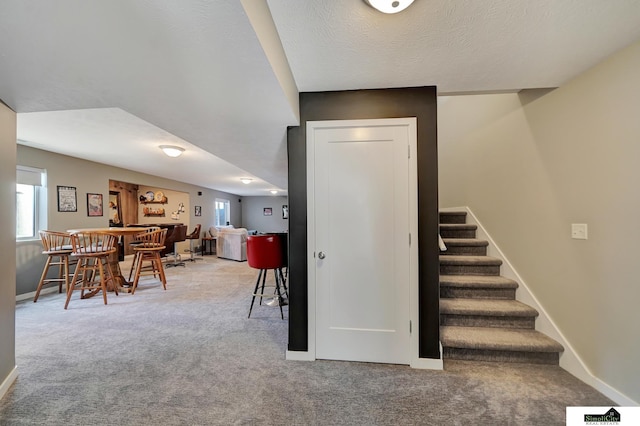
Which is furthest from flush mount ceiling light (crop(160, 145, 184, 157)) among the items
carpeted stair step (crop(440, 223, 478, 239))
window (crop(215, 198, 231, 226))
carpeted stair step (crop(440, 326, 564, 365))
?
window (crop(215, 198, 231, 226))

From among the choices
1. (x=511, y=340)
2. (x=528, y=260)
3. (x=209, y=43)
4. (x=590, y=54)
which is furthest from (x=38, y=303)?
(x=590, y=54)

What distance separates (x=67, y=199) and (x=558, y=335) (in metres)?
7.15

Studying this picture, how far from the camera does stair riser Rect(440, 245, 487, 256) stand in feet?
9.91

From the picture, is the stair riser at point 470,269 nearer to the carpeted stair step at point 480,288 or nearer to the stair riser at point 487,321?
the carpeted stair step at point 480,288

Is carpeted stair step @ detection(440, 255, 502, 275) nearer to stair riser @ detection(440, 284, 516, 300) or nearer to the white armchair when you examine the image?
stair riser @ detection(440, 284, 516, 300)

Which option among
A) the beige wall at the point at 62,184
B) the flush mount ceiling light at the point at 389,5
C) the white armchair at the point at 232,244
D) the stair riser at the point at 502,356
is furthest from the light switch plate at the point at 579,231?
the white armchair at the point at 232,244

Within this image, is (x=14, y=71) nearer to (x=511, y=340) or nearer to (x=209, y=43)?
(x=209, y=43)

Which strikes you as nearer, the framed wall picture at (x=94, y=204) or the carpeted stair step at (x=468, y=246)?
the carpeted stair step at (x=468, y=246)

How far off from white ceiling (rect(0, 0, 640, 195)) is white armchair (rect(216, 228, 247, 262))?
5.06m

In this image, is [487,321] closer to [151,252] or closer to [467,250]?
[467,250]

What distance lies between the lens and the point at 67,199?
462 cm

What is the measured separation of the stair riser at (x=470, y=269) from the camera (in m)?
2.75

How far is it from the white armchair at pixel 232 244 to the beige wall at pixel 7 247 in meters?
5.06

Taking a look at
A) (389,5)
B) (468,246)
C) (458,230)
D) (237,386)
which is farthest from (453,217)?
(237,386)
